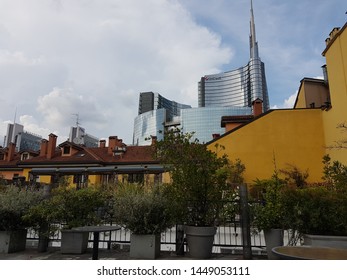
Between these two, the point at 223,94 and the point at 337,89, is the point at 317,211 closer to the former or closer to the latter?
the point at 337,89

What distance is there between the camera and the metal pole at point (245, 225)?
605 cm

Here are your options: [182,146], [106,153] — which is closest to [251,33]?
[106,153]

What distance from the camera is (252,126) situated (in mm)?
19125

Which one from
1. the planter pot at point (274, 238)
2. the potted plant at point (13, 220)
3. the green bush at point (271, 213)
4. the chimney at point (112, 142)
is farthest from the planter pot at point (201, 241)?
the chimney at point (112, 142)

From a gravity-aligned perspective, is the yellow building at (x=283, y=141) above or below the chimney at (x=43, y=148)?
below

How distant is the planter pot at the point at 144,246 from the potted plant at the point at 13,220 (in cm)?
282

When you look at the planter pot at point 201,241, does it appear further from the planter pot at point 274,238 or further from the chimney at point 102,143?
the chimney at point 102,143

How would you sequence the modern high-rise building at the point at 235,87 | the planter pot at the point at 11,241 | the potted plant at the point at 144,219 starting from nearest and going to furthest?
the potted plant at the point at 144,219, the planter pot at the point at 11,241, the modern high-rise building at the point at 235,87

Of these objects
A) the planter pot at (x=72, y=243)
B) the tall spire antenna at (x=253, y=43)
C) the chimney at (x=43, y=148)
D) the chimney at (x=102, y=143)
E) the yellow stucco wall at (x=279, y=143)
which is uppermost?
the tall spire antenna at (x=253, y=43)

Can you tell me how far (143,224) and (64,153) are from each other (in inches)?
1108

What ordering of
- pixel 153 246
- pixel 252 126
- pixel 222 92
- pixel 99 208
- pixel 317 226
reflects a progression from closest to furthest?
Result: pixel 317 226 < pixel 153 246 < pixel 99 208 < pixel 252 126 < pixel 222 92

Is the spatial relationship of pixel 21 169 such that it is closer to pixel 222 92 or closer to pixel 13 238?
pixel 13 238

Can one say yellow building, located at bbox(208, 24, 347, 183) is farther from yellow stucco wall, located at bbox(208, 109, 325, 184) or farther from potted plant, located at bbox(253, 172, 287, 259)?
potted plant, located at bbox(253, 172, 287, 259)

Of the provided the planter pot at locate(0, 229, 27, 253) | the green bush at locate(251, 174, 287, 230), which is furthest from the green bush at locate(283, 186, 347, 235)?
the planter pot at locate(0, 229, 27, 253)
